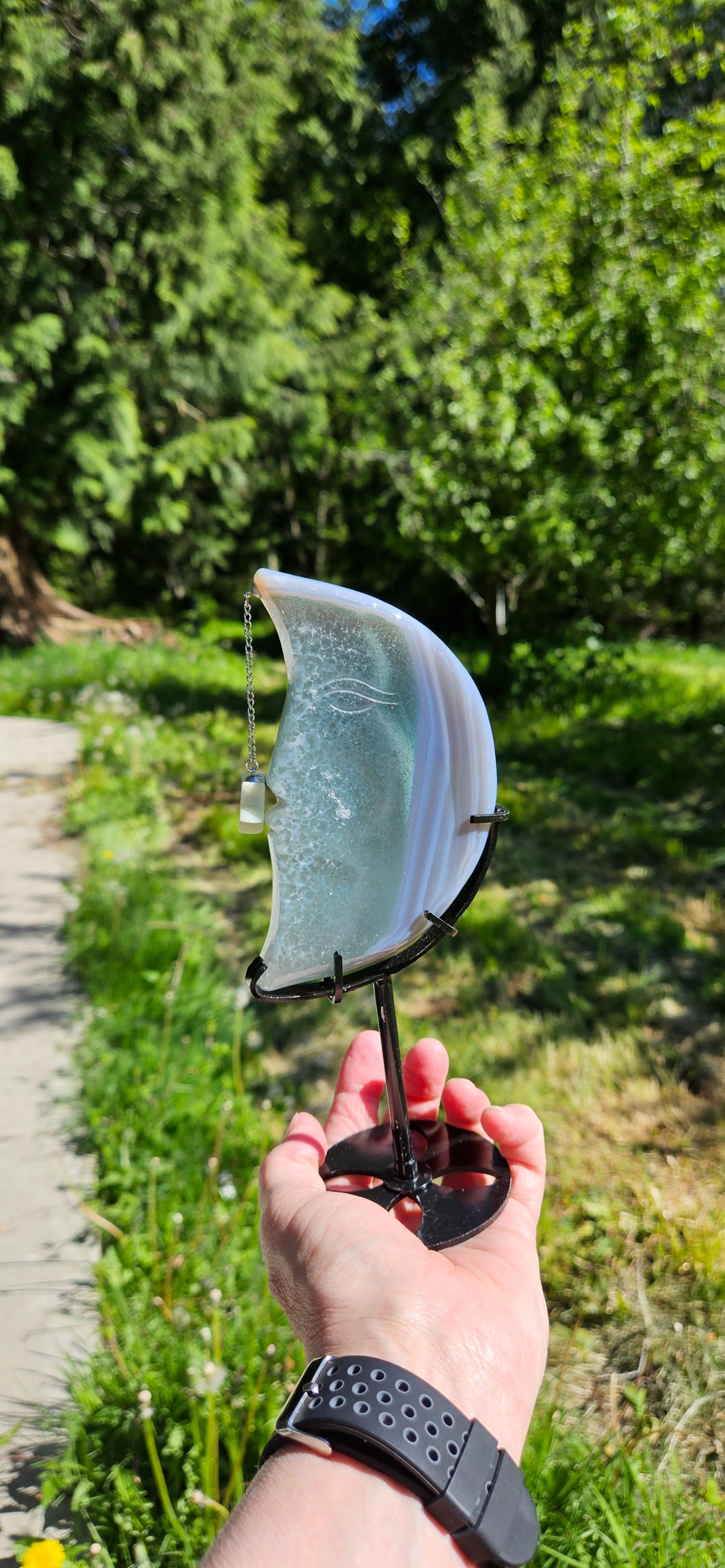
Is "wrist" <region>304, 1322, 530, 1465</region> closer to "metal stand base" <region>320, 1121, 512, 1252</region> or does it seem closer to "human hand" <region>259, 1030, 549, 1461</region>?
"human hand" <region>259, 1030, 549, 1461</region>

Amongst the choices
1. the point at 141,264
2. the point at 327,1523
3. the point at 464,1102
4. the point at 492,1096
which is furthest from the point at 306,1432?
the point at 141,264

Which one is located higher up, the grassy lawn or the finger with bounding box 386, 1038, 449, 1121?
the finger with bounding box 386, 1038, 449, 1121

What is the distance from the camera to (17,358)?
7641 mm

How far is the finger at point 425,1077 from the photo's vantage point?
1.54 m

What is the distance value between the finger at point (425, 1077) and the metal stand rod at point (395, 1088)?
0.60 feet

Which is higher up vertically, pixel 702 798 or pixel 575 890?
pixel 702 798

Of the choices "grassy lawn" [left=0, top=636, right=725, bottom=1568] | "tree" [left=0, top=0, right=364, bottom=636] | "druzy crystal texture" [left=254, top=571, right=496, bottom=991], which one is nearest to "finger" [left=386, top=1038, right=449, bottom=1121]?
"druzy crystal texture" [left=254, top=571, right=496, bottom=991]

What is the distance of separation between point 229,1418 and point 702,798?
4347 mm

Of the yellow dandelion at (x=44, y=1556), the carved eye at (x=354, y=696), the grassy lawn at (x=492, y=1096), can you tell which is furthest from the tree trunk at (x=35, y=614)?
the yellow dandelion at (x=44, y=1556)

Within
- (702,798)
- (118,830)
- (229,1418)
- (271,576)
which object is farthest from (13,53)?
(229,1418)

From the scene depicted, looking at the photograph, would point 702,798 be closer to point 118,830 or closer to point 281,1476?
point 118,830

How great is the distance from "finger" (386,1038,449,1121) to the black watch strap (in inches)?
22.3

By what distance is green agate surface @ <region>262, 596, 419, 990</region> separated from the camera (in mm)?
1176

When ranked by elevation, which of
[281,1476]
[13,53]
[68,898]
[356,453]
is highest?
[13,53]
